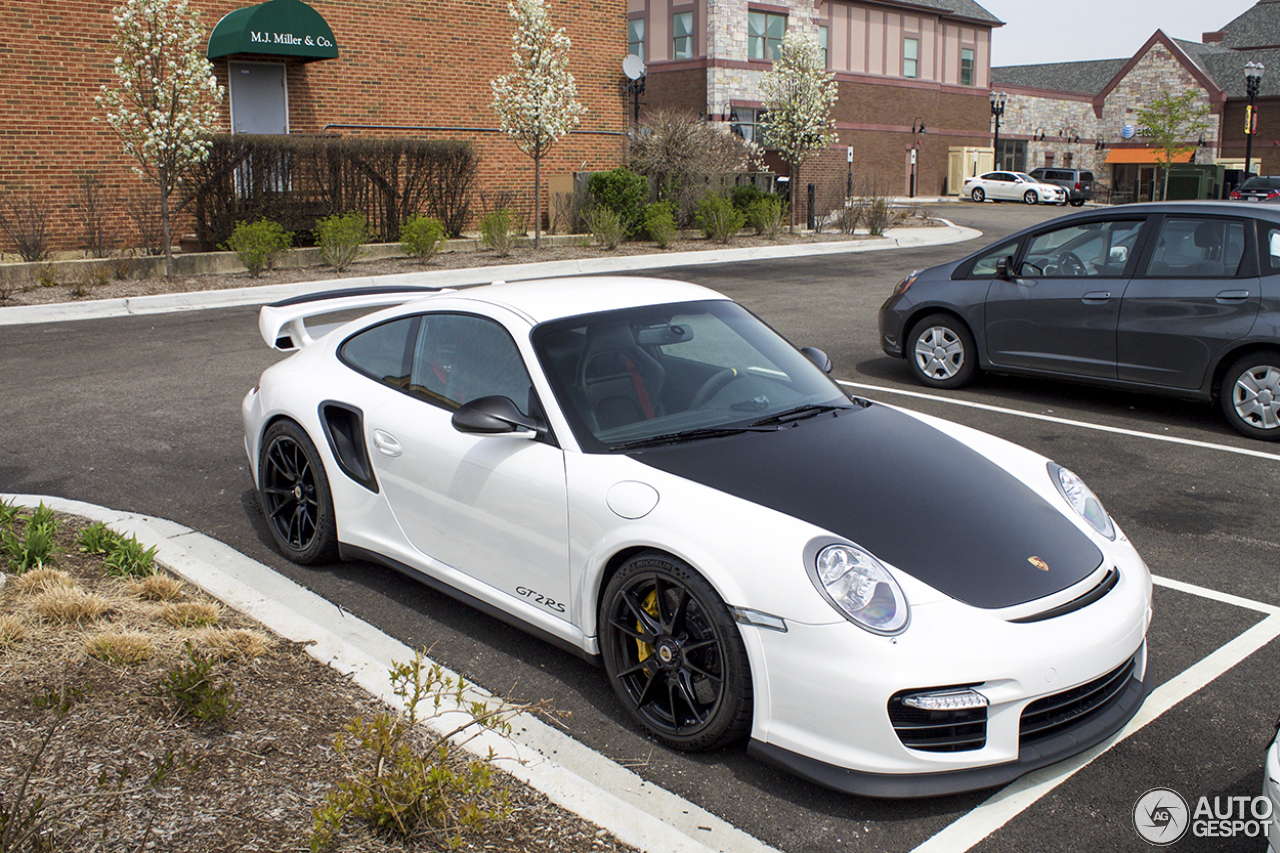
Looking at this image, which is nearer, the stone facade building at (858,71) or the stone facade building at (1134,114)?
the stone facade building at (858,71)

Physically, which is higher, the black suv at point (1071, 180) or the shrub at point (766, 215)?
the black suv at point (1071, 180)

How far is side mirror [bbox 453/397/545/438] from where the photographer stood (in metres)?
4.14

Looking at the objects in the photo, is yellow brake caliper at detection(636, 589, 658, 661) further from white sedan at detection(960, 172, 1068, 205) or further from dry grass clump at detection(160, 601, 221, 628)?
white sedan at detection(960, 172, 1068, 205)

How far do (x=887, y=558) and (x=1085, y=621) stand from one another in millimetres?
643

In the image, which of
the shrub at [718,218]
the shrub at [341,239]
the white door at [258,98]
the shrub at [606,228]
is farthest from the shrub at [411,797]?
the shrub at [718,218]

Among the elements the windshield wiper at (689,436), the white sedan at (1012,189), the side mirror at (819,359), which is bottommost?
the windshield wiper at (689,436)

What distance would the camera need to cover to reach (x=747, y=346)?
4.91m

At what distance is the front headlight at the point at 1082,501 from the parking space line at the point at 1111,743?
0.63 metres

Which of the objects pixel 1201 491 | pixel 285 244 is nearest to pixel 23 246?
pixel 285 244

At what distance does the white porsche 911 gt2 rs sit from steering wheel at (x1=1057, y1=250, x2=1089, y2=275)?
14.7 ft

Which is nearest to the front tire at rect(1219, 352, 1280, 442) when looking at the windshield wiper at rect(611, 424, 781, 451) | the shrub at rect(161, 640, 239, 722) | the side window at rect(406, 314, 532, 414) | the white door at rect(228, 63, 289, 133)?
the windshield wiper at rect(611, 424, 781, 451)

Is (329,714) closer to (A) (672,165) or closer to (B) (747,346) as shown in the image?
(B) (747,346)

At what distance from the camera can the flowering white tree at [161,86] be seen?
53.5 ft

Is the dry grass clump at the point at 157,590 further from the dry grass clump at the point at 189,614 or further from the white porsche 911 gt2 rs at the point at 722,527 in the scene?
the white porsche 911 gt2 rs at the point at 722,527
